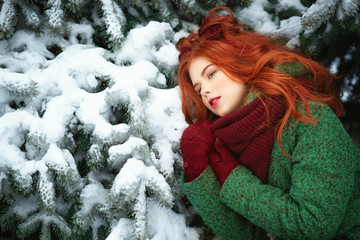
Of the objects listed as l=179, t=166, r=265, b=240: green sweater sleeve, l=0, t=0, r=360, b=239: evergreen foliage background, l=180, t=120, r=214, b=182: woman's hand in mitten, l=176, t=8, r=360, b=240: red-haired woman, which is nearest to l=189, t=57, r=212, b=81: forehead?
l=176, t=8, r=360, b=240: red-haired woman

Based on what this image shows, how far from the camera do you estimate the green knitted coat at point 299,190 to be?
129 cm

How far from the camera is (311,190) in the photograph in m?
1.29

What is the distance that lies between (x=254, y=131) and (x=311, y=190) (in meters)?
0.41

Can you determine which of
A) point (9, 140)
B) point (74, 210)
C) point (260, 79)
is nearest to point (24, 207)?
point (74, 210)

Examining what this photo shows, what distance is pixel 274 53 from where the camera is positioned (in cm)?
163

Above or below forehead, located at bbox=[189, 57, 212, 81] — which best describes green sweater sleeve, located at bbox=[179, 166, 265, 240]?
below

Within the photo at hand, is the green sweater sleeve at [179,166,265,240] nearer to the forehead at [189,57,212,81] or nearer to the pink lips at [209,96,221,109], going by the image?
the pink lips at [209,96,221,109]

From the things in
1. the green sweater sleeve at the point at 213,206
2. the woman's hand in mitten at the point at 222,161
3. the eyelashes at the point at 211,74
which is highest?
the eyelashes at the point at 211,74

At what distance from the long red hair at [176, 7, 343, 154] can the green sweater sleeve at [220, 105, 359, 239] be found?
10cm

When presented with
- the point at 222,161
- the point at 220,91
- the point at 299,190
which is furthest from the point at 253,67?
the point at 299,190

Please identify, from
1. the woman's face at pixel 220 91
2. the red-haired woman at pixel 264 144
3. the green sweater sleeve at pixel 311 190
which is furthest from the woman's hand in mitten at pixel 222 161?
the woman's face at pixel 220 91

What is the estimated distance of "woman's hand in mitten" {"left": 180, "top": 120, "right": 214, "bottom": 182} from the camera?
5.09 ft

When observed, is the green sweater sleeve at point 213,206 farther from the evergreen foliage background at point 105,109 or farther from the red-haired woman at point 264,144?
the evergreen foliage background at point 105,109

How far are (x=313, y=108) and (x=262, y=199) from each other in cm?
57
